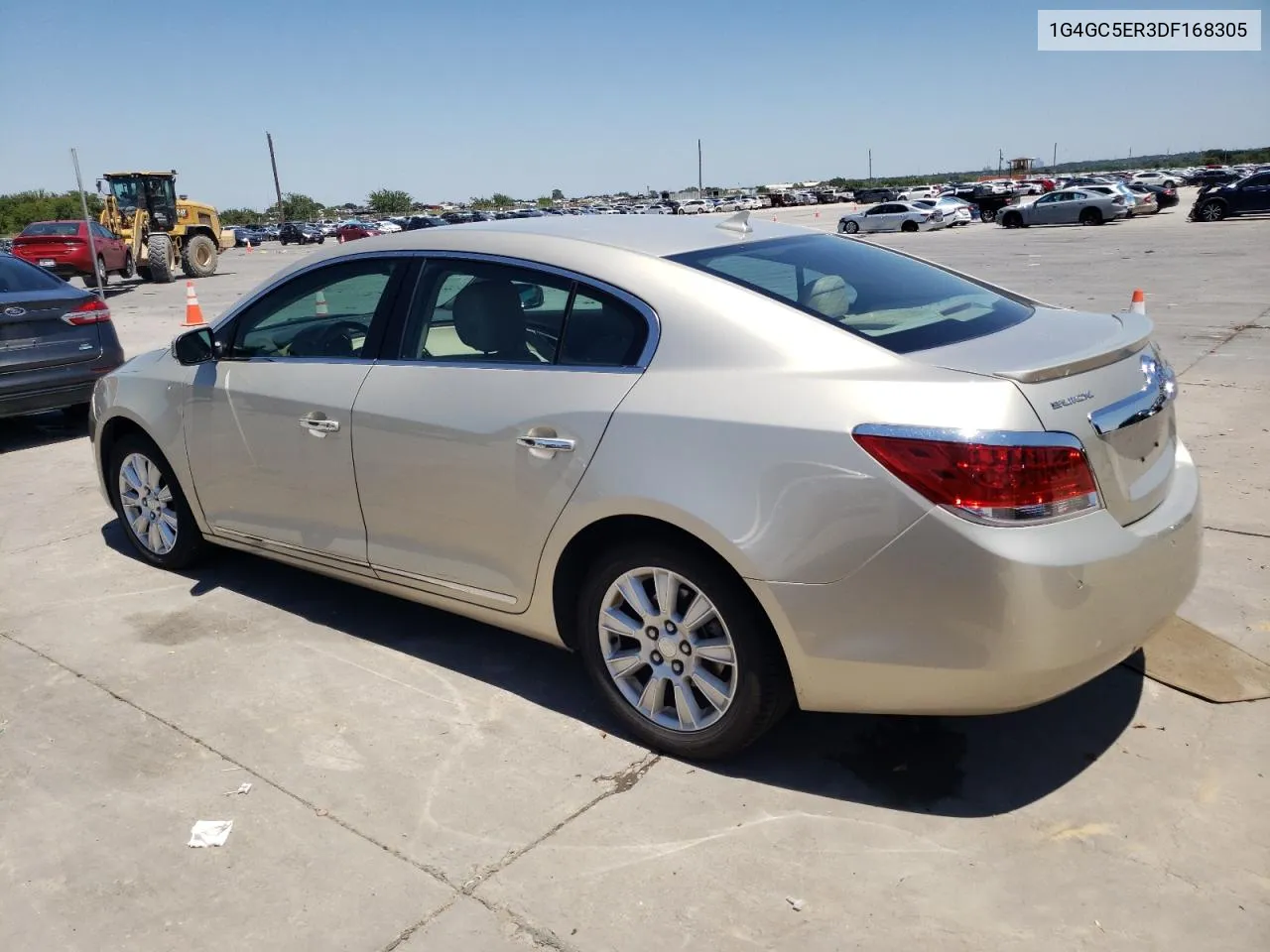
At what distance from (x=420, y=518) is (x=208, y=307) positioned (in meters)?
17.7

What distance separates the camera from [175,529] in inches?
197

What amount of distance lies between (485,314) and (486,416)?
439mm

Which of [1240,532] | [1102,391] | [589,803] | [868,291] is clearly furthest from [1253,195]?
[589,803]

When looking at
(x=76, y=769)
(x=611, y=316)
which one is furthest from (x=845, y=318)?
(x=76, y=769)

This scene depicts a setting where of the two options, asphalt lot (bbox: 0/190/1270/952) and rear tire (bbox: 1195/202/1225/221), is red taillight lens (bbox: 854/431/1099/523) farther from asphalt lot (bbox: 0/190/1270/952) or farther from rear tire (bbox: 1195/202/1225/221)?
rear tire (bbox: 1195/202/1225/221)

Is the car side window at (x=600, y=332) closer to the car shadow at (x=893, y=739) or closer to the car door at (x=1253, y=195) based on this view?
the car shadow at (x=893, y=739)

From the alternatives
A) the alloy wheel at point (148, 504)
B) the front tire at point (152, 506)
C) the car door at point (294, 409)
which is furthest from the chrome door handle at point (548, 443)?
the alloy wheel at point (148, 504)

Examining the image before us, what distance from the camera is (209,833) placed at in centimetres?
304

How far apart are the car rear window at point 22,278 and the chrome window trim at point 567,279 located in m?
5.58

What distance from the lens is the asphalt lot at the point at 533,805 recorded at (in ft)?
8.57

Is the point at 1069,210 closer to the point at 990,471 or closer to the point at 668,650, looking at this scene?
the point at 668,650

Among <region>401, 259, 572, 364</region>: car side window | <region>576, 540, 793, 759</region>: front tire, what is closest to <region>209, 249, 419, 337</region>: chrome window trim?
<region>401, 259, 572, 364</region>: car side window

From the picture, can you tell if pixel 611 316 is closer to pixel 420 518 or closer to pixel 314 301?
pixel 420 518

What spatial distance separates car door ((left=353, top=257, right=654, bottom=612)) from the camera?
3307 millimetres
